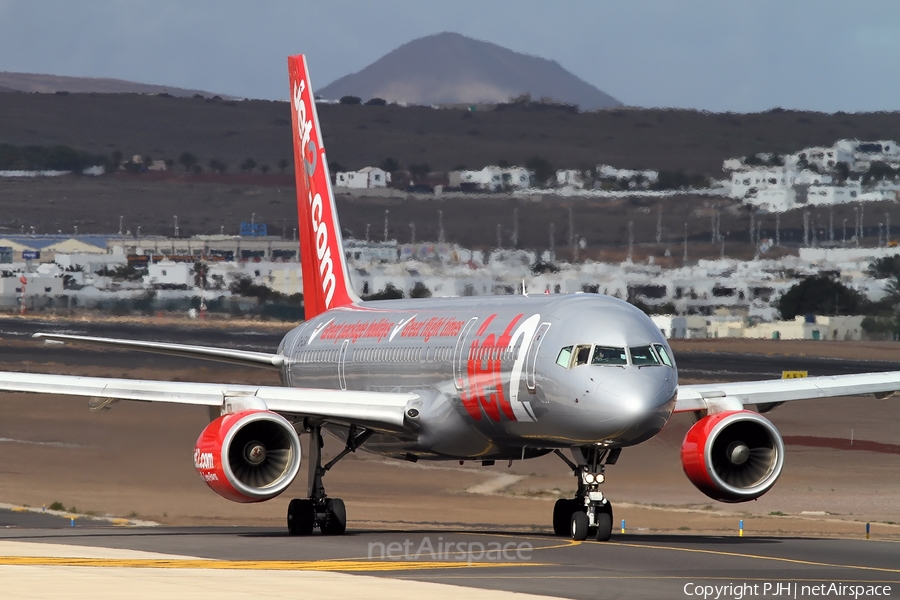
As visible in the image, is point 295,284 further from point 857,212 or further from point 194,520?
point 194,520

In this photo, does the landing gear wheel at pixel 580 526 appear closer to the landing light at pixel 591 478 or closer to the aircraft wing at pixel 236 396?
the landing light at pixel 591 478

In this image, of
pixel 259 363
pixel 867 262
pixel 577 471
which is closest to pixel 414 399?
pixel 577 471

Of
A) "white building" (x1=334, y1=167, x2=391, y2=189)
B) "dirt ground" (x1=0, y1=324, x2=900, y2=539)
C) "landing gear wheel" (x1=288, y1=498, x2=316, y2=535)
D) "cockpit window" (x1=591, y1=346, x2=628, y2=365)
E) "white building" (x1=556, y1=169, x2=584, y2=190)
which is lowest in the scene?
"dirt ground" (x1=0, y1=324, x2=900, y2=539)

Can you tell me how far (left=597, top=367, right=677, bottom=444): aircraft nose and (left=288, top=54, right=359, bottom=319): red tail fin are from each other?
1290cm

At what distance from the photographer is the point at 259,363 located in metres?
32.0

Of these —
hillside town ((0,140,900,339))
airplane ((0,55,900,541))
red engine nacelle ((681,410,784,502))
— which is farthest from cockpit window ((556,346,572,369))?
hillside town ((0,140,900,339))

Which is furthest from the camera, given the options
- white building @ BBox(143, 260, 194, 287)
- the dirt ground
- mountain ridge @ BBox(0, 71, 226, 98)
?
mountain ridge @ BBox(0, 71, 226, 98)

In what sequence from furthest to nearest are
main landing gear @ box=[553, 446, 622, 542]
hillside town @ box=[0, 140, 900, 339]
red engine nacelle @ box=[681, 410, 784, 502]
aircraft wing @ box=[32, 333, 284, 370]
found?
hillside town @ box=[0, 140, 900, 339], aircraft wing @ box=[32, 333, 284, 370], red engine nacelle @ box=[681, 410, 784, 502], main landing gear @ box=[553, 446, 622, 542]

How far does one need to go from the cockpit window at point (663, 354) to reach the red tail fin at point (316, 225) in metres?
12.4

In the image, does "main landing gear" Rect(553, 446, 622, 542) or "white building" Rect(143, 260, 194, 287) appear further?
"white building" Rect(143, 260, 194, 287)

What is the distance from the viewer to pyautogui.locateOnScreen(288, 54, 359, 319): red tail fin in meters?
35.6

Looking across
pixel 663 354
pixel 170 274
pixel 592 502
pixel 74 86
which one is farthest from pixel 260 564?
pixel 74 86

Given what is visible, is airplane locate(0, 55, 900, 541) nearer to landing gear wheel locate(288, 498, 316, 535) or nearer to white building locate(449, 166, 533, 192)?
landing gear wheel locate(288, 498, 316, 535)

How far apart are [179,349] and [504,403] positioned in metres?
7.62
